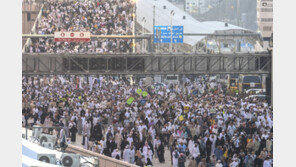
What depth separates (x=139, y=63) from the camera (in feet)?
141

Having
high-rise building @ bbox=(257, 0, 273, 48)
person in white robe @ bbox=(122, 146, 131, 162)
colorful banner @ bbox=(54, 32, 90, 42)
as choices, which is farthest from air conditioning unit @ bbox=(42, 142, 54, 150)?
high-rise building @ bbox=(257, 0, 273, 48)

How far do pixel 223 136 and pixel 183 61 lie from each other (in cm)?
2005

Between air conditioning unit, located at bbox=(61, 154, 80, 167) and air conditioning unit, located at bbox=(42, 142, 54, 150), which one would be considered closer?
air conditioning unit, located at bbox=(61, 154, 80, 167)

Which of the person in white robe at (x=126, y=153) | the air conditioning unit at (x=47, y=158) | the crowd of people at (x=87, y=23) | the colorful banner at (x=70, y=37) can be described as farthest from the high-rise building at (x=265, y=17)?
the air conditioning unit at (x=47, y=158)

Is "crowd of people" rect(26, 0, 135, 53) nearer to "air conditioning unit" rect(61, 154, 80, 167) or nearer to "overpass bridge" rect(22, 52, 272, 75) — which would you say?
"overpass bridge" rect(22, 52, 272, 75)

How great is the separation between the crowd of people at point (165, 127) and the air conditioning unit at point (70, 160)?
4.46m

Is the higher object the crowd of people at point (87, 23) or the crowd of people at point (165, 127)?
the crowd of people at point (87, 23)

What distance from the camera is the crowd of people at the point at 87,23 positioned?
161ft

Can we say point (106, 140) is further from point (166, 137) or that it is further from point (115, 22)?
point (115, 22)

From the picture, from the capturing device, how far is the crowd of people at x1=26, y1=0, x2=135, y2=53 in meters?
49.2

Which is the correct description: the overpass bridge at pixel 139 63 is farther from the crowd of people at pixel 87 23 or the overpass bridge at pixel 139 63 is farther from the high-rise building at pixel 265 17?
the high-rise building at pixel 265 17

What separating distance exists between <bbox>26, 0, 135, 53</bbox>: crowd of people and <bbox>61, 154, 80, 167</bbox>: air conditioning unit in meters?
32.6

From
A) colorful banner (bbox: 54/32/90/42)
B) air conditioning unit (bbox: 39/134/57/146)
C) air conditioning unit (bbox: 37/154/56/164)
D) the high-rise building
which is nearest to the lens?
air conditioning unit (bbox: 37/154/56/164)

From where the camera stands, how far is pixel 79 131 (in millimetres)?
29516
